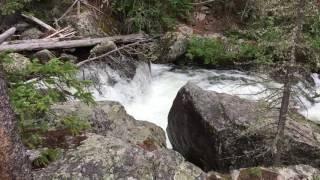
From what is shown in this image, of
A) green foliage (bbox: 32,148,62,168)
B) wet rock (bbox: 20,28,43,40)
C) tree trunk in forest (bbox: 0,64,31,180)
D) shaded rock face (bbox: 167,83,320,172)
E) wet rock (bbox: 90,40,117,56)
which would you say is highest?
tree trunk in forest (bbox: 0,64,31,180)

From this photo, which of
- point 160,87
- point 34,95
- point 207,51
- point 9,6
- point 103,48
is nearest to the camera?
point 34,95

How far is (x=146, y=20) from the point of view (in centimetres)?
1407

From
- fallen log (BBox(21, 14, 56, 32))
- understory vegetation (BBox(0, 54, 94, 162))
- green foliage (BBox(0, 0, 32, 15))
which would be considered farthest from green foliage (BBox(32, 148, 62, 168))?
green foliage (BBox(0, 0, 32, 15))

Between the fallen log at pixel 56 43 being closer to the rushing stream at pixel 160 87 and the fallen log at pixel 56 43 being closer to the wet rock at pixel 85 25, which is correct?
the wet rock at pixel 85 25

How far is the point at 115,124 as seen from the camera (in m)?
7.48

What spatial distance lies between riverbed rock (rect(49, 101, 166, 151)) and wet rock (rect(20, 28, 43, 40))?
504 cm

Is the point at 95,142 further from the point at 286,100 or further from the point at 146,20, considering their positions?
the point at 146,20

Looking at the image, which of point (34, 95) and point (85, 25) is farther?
point (85, 25)

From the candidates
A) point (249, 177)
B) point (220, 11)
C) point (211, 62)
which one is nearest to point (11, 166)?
point (249, 177)

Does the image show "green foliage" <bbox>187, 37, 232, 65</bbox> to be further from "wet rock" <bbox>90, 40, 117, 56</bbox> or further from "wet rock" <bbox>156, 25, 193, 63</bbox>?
"wet rock" <bbox>90, 40, 117, 56</bbox>

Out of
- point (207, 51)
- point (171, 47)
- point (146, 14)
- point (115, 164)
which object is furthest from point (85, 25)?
point (115, 164)

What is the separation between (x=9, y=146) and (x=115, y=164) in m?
1.32

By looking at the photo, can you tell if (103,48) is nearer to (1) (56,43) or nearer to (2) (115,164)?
(1) (56,43)

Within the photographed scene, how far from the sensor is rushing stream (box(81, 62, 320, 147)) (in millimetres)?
11695
